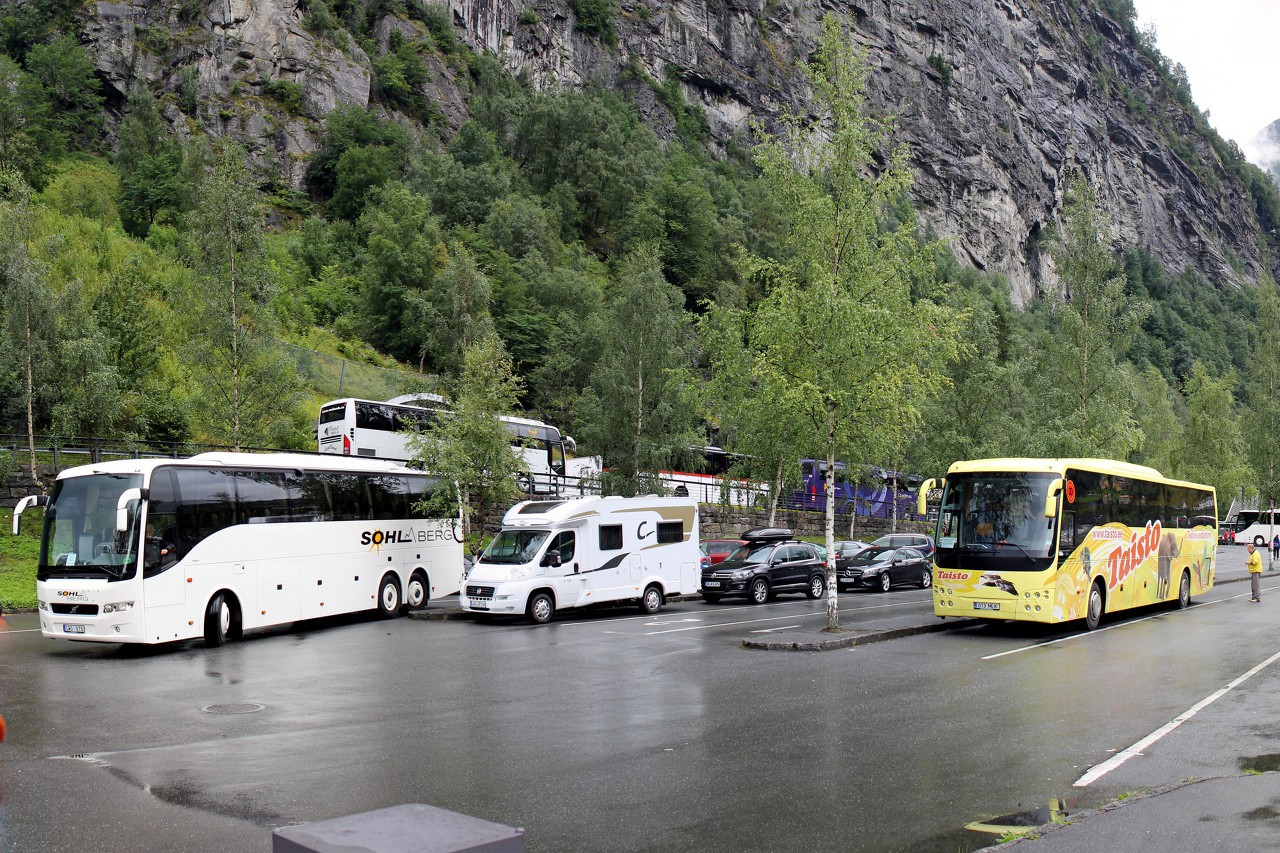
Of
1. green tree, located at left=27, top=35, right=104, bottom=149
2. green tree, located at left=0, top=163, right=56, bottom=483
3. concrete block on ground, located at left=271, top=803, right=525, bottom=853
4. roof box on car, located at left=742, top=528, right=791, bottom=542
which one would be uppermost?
green tree, located at left=27, top=35, right=104, bottom=149

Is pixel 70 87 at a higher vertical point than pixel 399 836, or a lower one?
higher

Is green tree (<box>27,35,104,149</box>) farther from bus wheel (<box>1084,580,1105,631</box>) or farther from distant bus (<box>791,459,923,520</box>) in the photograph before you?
bus wheel (<box>1084,580,1105,631</box>)

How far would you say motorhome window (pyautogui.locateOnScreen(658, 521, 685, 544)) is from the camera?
24.4 meters

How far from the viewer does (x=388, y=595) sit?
75.2 ft

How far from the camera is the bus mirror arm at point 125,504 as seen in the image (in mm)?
15836

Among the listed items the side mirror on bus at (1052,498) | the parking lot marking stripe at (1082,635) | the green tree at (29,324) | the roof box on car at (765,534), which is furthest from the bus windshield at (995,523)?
the green tree at (29,324)

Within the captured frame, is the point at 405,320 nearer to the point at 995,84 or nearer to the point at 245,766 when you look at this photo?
the point at 245,766

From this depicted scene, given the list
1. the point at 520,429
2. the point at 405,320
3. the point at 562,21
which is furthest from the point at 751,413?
the point at 562,21

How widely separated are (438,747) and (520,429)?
35.4 metres

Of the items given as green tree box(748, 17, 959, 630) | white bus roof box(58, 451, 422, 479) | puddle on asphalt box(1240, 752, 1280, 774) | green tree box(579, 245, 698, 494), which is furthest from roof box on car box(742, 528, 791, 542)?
puddle on asphalt box(1240, 752, 1280, 774)

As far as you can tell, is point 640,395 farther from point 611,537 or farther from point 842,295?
point 842,295

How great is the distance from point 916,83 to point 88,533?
135 meters

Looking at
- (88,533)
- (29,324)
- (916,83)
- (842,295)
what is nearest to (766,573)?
(842,295)

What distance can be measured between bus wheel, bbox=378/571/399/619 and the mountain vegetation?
834 cm
